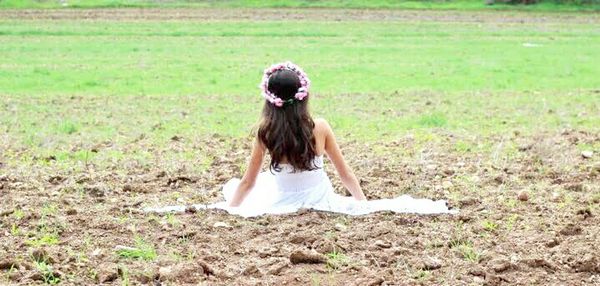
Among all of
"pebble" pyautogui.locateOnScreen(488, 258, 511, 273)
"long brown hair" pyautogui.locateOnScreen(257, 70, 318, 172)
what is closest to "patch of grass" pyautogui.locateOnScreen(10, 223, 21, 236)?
"long brown hair" pyautogui.locateOnScreen(257, 70, 318, 172)

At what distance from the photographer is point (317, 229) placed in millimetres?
7293

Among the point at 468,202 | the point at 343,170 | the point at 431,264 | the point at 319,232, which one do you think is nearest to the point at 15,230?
the point at 319,232

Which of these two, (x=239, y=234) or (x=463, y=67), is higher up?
(x=239, y=234)

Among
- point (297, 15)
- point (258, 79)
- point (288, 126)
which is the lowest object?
point (297, 15)

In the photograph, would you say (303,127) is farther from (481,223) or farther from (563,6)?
(563,6)

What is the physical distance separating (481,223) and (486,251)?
915mm

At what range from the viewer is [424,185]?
9445mm

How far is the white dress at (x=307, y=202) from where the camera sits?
26.2ft

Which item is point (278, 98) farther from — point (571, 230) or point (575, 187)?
point (575, 187)

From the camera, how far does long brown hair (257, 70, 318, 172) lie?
7.75 meters

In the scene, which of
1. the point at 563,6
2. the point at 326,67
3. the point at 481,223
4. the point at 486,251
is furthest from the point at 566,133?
the point at 563,6

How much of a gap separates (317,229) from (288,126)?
0.94 metres

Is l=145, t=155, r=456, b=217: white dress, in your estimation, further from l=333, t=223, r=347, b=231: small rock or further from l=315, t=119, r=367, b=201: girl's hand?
l=333, t=223, r=347, b=231: small rock

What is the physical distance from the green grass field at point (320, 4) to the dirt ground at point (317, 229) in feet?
113
